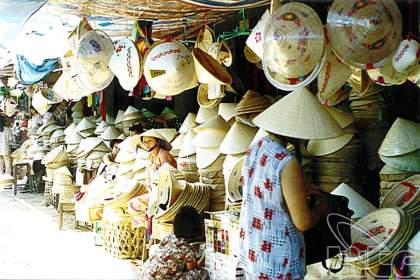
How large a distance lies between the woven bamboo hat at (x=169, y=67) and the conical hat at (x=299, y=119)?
134 centimetres

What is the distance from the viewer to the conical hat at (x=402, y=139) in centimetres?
338

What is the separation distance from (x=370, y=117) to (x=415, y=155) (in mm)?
675

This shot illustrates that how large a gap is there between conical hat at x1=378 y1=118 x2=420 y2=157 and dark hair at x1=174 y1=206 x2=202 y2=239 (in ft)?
4.64

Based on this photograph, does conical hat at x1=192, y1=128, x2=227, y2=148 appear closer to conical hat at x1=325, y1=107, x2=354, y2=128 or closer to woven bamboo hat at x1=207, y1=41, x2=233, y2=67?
woven bamboo hat at x1=207, y1=41, x2=233, y2=67

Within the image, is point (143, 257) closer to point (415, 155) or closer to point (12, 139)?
point (415, 155)

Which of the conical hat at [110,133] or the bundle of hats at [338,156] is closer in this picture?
the bundle of hats at [338,156]

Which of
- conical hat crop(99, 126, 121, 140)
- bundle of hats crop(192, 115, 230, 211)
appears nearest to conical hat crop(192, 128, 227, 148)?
bundle of hats crop(192, 115, 230, 211)

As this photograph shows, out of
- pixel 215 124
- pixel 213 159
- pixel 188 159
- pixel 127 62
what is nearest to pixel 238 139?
pixel 213 159

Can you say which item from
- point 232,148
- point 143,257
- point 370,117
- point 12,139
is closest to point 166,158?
→ point 143,257

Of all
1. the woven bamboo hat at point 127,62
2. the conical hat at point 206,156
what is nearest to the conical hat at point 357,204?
the conical hat at point 206,156

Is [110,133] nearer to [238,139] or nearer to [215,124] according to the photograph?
[215,124]

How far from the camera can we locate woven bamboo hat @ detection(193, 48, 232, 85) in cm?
430

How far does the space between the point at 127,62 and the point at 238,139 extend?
1.04m

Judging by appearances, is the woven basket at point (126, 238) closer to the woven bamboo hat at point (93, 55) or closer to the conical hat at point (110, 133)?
the woven bamboo hat at point (93, 55)
